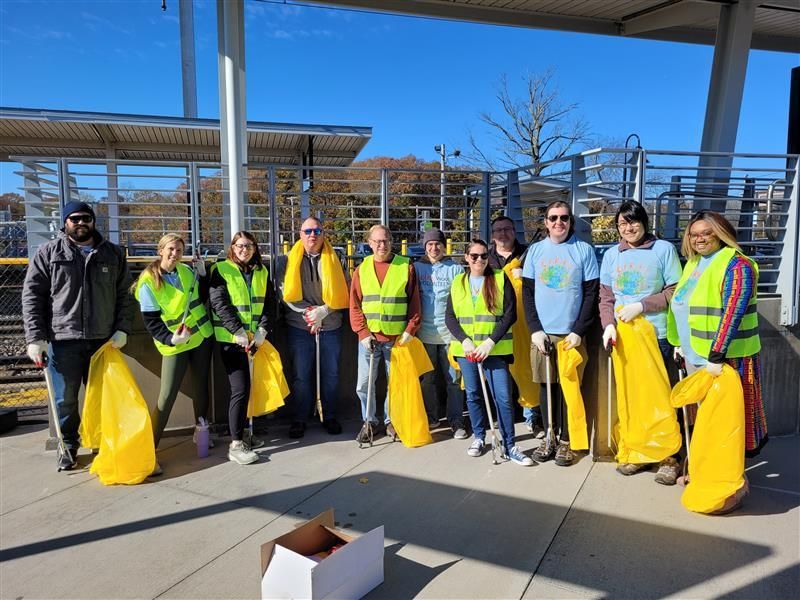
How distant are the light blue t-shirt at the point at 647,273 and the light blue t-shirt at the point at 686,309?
0.56ft

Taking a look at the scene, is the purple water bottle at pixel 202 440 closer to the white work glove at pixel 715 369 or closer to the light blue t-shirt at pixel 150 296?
the light blue t-shirt at pixel 150 296

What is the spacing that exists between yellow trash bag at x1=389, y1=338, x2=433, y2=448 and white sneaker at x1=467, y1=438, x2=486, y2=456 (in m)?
0.43

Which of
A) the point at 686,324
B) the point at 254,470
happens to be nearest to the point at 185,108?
the point at 254,470

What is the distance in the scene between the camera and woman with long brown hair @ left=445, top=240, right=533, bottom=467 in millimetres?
4129

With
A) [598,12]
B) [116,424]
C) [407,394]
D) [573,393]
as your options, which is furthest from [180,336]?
[598,12]

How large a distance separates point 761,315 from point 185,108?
60.6 ft

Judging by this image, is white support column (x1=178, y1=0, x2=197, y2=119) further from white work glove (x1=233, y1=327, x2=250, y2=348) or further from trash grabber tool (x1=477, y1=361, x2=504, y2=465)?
trash grabber tool (x1=477, y1=361, x2=504, y2=465)

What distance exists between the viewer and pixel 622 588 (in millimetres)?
2586

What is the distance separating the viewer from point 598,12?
7.68 metres

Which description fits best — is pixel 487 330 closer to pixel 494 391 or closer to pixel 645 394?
pixel 494 391

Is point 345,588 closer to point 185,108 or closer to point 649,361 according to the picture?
point 649,361

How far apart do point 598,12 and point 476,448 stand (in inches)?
260

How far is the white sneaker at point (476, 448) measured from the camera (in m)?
4.32

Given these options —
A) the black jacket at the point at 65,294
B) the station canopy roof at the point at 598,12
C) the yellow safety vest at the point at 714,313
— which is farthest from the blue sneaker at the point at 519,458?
the station canopy roof at the point at 598,12
